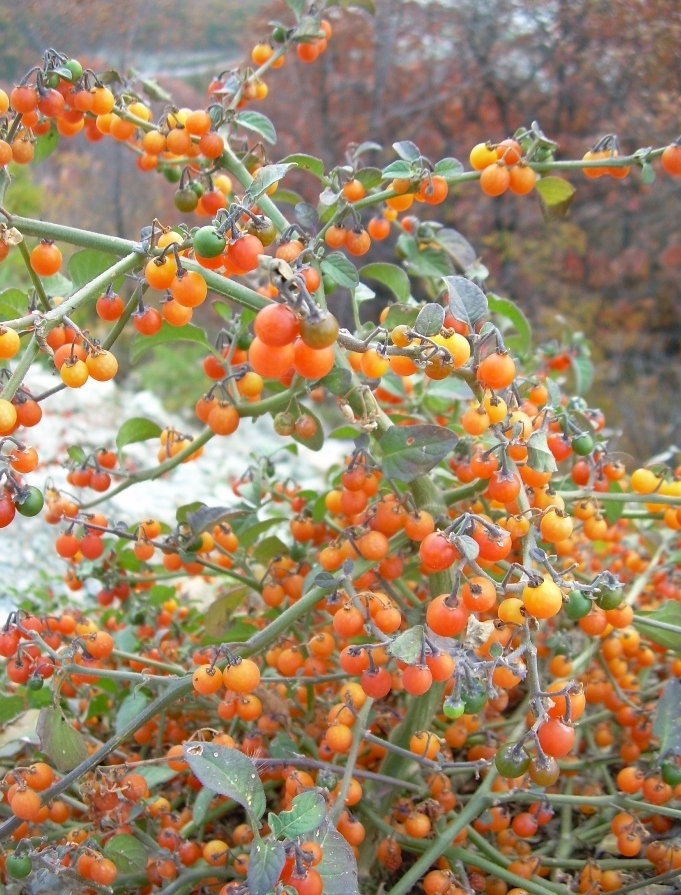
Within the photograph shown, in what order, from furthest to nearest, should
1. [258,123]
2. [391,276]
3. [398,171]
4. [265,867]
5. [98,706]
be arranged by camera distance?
[98,706]
[391,276]
[258,123]
[398,171]
[265,867]

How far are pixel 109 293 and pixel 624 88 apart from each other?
203 inches

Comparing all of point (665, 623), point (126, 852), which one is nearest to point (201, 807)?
point (126, 852)

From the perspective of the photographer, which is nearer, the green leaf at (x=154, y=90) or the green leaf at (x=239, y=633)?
the green leaf at (x=239, y=633)

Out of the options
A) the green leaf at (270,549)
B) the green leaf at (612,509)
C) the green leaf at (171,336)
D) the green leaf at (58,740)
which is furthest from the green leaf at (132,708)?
the green leaf at (612,509)

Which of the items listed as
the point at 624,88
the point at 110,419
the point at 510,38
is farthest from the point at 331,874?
the point at 510,38

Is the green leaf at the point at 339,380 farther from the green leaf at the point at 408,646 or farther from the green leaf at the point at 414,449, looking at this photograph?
the green leaf at the point at 408,646

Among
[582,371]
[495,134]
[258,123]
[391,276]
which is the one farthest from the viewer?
[495,134]

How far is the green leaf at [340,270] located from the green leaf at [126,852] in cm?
83

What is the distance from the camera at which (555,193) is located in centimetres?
126

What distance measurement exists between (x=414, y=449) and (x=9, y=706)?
33.6 inches

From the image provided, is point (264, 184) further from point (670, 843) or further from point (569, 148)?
point (569, 148)

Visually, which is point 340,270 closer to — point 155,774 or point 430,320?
point 430,320

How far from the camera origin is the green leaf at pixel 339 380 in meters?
0.96

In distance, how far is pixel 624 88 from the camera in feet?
16.8
